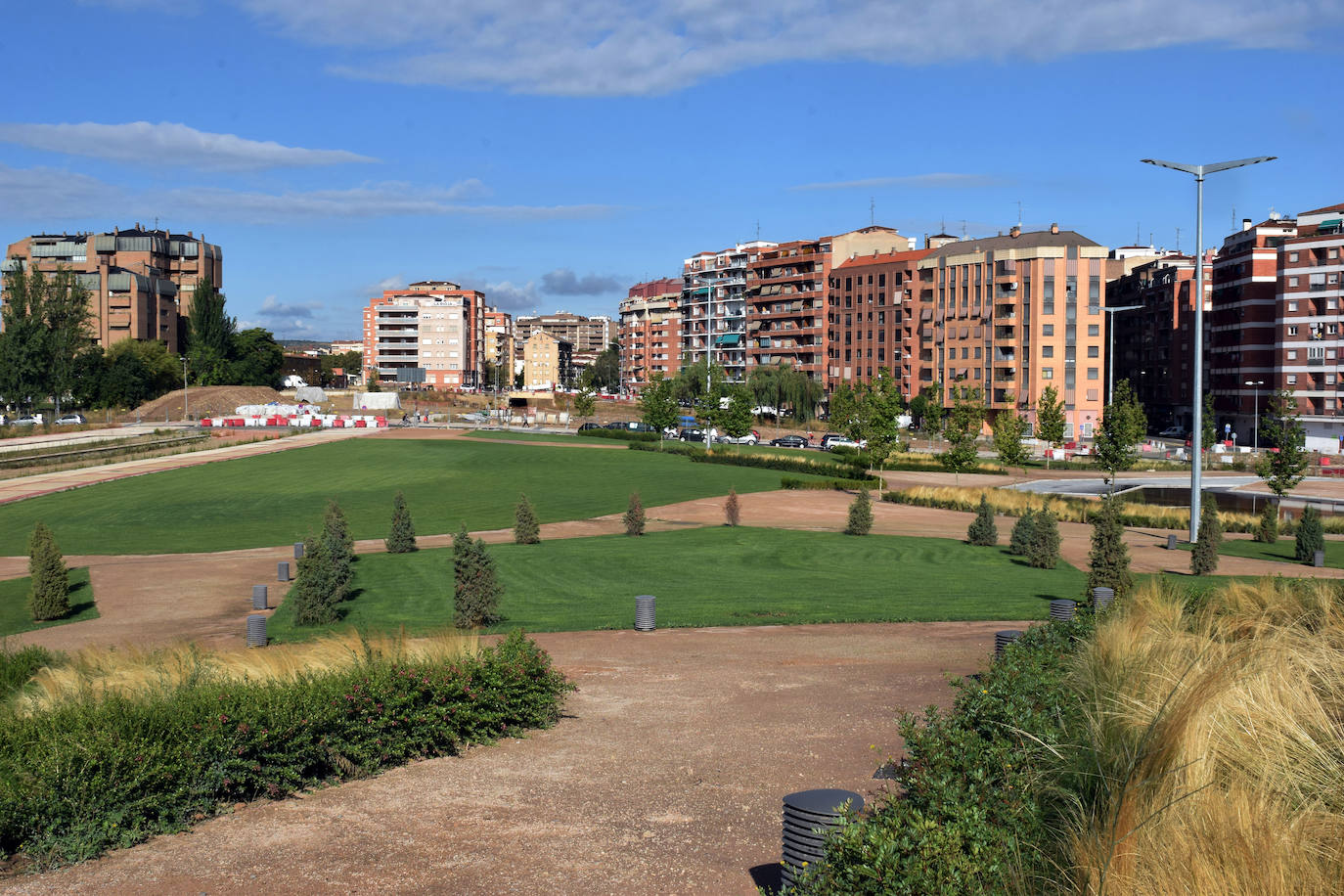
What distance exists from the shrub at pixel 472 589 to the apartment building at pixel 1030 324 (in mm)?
82876

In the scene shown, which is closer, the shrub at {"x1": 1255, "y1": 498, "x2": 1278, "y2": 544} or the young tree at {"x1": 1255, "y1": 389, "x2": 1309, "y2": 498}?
the shrub at {"x1": 1255, "y1": 498, "x2": 1278, "y2": 544}

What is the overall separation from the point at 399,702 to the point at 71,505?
42.7m

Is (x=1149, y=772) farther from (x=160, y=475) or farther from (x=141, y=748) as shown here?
(x=160, y=475)

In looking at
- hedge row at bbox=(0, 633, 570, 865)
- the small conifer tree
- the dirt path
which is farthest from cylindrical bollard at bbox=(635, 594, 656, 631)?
the small conifer tree

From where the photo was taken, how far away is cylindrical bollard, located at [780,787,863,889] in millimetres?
6551

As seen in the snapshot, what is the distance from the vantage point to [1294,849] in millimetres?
5301

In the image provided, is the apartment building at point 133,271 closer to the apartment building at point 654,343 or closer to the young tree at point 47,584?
the apartment building at point 654,343

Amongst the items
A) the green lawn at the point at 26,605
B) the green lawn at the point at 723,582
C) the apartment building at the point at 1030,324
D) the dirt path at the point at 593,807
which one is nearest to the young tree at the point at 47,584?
the green lawn at the point at 26,605

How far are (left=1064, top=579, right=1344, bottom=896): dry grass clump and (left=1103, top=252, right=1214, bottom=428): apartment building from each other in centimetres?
11521

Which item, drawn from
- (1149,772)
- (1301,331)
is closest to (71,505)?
(1149,772)

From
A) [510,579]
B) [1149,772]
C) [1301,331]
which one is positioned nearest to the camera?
[1149,772]

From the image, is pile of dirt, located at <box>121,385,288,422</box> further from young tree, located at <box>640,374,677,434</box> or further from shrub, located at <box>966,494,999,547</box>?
shrub, located at <box>966,494,999,547</box>

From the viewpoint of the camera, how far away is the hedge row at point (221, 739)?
27.4ft

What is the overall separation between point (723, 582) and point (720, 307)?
13746cm
